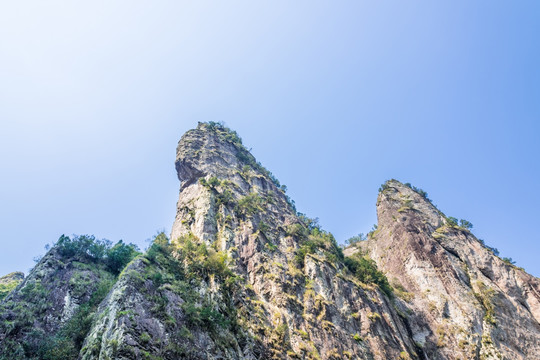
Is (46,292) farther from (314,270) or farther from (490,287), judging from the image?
(490,287)

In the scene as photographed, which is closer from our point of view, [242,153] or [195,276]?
[195,276]

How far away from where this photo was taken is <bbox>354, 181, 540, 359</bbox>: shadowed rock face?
36781 millimetres

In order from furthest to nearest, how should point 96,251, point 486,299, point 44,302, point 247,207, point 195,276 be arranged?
point 247,207, point 486,299, point 96,251, point 195,276, point 44,302

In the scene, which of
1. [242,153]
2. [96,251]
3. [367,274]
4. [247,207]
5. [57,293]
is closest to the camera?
[57,293]

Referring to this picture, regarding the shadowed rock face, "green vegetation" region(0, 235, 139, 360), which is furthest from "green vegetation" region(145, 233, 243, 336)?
the shadowed rock face

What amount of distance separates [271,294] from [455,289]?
27.8 m

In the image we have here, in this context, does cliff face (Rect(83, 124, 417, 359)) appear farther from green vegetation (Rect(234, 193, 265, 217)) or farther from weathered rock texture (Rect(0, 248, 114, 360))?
weathered rock texture (Rect(0, 248, 114, 360))

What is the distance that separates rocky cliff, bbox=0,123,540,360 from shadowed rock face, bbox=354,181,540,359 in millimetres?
169

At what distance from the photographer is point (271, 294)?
32938 mm

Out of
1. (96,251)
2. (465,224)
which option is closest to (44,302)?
(96,251)

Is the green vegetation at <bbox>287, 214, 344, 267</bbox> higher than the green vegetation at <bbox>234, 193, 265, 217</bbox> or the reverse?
the reverse

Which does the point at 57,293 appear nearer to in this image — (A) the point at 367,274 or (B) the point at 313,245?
(B) the point at 313,245

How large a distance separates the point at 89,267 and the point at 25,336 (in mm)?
11353

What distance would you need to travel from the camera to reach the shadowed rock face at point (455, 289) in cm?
3678
